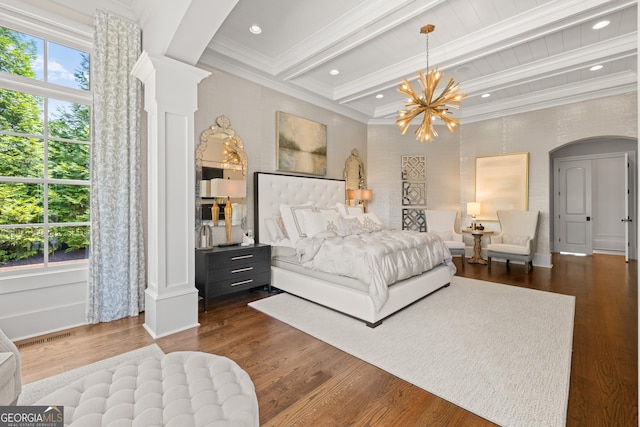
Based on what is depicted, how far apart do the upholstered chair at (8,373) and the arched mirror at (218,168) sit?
7.56 feet

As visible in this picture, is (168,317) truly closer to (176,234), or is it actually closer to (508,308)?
(176,234)

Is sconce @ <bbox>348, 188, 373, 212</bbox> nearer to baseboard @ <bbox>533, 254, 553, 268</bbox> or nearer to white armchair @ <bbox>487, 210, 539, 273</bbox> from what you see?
white armchair @ <bbox>487, 210, 539, 273</bbox>

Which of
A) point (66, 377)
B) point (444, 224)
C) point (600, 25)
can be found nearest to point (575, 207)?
point (444, 224)

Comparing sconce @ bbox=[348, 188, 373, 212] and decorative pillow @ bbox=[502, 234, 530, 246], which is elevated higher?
sconce @ bbox=[348, 188, 373, 212]

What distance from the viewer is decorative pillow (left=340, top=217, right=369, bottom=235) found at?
4004 mm

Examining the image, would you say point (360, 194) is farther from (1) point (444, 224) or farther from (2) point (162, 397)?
(2) point (162, 397)

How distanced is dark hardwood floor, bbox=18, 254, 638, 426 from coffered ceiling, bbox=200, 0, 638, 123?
3.15m

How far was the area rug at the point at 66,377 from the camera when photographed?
1819 millimetres

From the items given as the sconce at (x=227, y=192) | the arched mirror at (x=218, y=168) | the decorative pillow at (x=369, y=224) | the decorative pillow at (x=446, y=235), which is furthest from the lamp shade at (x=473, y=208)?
the sconce at (x=227, y=192)

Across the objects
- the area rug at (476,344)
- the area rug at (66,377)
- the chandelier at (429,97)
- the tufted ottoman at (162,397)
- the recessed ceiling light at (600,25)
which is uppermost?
the recessed ceiling light at (600,25)

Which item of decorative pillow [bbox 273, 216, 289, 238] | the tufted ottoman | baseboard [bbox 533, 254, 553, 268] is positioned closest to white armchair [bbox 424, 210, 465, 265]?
baseboard [bbox 533, 254, 553, 268]

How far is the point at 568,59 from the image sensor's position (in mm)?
4051

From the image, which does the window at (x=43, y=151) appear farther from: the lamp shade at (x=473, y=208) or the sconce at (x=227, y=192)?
the lamp shade at (x=473, y=208)

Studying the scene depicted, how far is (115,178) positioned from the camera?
292cm
